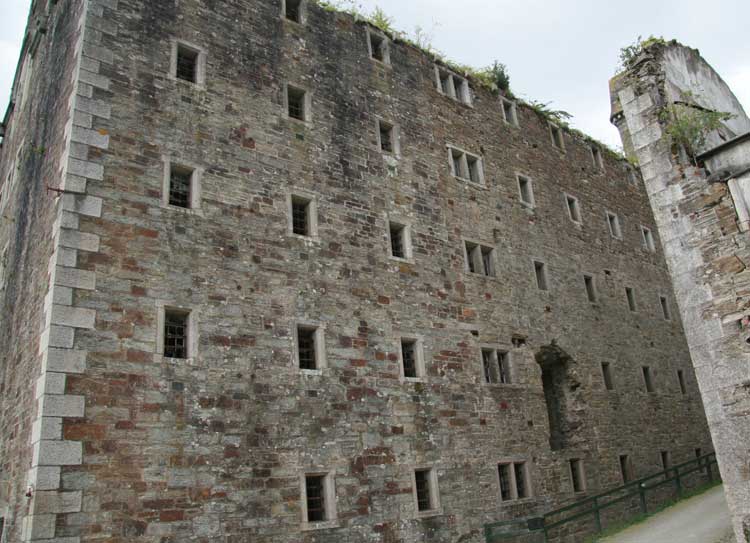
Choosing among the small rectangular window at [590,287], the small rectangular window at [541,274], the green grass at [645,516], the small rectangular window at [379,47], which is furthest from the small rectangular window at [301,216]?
the small rectangular window at [590,287]

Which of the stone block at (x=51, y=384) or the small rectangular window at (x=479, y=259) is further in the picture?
the small rectangular window at (x=479, y=259)

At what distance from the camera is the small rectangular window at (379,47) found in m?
18.4

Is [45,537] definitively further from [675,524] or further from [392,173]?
[675,524]

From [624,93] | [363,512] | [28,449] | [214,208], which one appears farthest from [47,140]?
[624,93]

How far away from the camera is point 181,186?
13.2 m

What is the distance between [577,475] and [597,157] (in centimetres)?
1260

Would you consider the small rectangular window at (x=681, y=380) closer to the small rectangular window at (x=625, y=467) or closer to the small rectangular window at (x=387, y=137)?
the small rectangular window at (x=625, y=467)

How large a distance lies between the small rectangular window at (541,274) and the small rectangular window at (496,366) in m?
3.18

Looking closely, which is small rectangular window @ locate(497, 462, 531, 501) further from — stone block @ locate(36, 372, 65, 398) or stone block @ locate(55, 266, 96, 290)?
stone block @ locate(55, 266, 96, 290)

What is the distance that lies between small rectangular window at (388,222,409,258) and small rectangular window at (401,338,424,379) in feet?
7.24

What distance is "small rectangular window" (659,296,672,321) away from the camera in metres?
24.3

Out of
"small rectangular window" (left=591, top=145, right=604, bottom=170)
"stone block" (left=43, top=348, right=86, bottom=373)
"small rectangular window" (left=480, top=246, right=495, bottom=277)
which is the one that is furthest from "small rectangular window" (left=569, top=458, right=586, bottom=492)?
"stone block" (left=43, top=348, right=86, bottom=373)

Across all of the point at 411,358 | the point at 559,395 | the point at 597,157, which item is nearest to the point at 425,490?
the point at 411,358

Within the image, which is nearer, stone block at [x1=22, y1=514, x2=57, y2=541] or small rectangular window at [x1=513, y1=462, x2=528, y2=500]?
stone block at [x1=22, y1=514, x2=57, y2=541]
